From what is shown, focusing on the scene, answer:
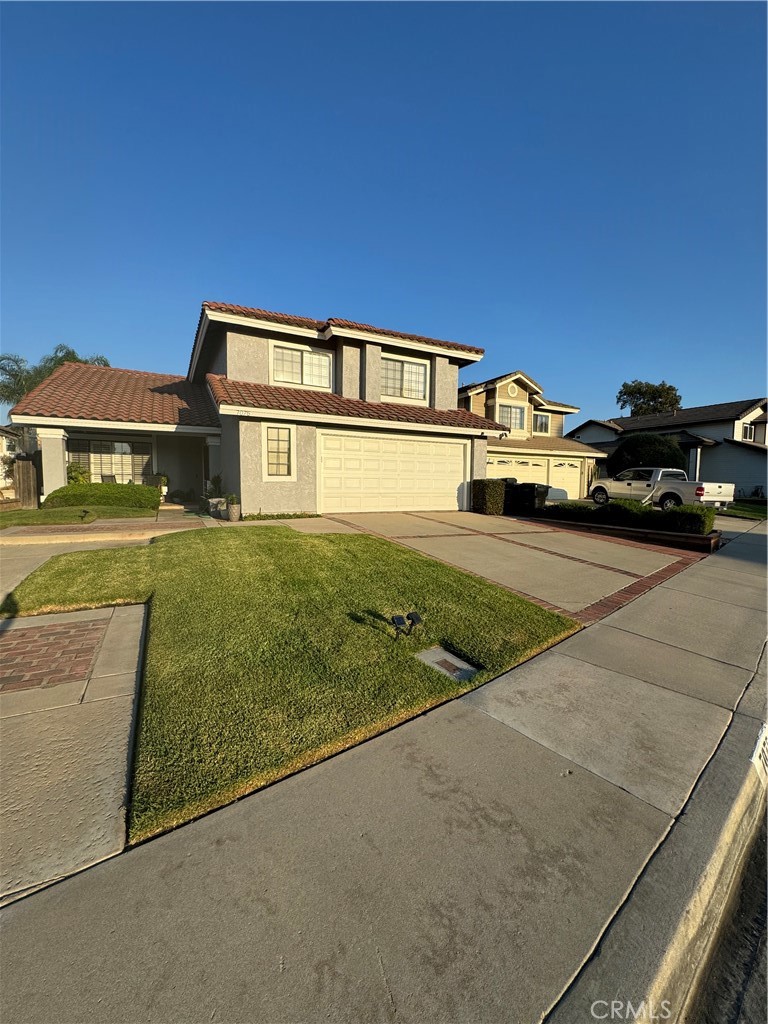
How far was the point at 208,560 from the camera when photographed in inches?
267

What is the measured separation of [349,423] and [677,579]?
29.4 feet

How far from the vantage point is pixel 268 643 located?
4203 millimetres

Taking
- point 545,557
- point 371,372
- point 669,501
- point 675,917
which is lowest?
point 675,917

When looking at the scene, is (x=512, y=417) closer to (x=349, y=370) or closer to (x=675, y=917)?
(x=349, y=370)

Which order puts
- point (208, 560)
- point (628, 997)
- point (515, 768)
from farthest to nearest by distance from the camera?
point (208, 560), point (515, 768), point (628, 997)

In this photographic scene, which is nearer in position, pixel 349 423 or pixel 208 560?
pixel 208 560

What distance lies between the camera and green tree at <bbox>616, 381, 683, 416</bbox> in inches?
2051

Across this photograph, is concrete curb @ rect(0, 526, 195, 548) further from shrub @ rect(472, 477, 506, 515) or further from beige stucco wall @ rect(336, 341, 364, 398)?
shrub @ rect(472, 477, 506, 515)

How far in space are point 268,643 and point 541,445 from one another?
21.6m

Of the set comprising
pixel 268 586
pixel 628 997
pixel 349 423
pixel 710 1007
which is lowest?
pixel 710 1007

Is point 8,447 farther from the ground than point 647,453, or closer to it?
closer to it

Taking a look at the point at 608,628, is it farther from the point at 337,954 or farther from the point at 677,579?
the point at 337,954

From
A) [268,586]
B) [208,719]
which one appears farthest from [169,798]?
[268,586]

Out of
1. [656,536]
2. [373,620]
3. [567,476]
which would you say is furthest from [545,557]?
[567,476]
